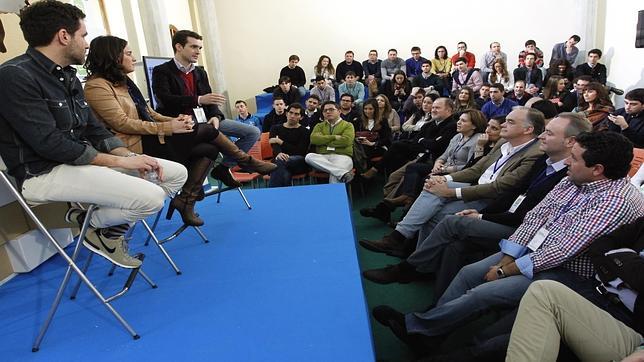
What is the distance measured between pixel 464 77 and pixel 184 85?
6966 millimetres

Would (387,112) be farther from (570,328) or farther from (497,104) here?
(570,328)

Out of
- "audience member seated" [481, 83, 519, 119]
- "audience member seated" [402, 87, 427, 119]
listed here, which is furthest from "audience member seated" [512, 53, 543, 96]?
"audience member seated" [481, 83, 519, 119]

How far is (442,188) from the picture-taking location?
2.91 metres

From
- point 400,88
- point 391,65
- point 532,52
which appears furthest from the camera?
point 391,65

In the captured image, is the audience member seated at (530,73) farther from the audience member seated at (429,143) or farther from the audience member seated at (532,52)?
the audience member seated at (429,143)

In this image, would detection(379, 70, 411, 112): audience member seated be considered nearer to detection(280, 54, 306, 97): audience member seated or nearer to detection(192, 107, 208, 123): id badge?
detection(280, 54, 306, 97): audience member seated

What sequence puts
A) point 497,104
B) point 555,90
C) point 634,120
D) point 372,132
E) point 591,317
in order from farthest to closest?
1. point 555,90
2. point 497,104
3. point 372,132
4. point 634,120
5. point 591,317

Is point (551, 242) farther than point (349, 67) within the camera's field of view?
No

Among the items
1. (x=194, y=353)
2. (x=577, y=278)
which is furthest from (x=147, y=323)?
(x=577, y=278)

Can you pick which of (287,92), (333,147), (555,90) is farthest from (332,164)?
(555,90)

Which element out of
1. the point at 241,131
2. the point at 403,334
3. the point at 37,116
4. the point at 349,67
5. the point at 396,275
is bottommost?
the point at 396,275

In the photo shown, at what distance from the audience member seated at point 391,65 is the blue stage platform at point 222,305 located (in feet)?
24.3

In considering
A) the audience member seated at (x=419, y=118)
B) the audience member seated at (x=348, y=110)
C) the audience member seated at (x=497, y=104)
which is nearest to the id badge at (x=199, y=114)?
the audience member seated at (x=348, y=110)

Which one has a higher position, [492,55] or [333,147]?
[492,55]
